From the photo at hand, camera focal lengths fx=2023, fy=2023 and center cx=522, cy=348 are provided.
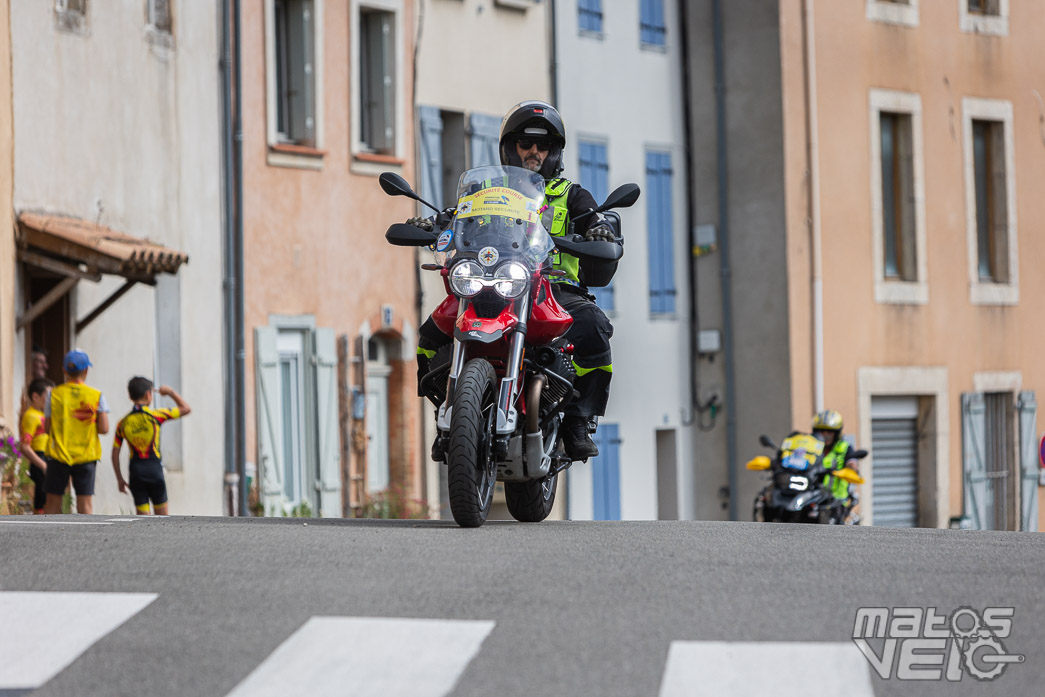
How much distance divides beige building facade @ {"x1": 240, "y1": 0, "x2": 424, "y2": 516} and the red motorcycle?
12.8 m

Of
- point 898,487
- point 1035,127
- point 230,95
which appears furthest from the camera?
point 1035,127

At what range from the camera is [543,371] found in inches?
390

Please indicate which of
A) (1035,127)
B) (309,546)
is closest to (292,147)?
(1035,127)

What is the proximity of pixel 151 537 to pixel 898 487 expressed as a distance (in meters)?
21.9

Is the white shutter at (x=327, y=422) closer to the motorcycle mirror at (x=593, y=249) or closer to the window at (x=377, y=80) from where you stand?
the window at (x=377, y=80)

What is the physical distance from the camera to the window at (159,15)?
2098 cm

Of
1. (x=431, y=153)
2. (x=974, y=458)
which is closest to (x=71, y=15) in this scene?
(x=431, y=153)

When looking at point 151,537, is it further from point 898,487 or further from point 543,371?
point 898,487

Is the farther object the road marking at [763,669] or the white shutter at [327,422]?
the white shutter at [327,422]

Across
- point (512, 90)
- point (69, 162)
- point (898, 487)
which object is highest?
point (512, 90)

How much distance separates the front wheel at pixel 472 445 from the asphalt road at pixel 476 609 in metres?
0.28

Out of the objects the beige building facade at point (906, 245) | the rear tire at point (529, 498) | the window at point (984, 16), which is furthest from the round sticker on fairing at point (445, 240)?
the window at point (984, 16)

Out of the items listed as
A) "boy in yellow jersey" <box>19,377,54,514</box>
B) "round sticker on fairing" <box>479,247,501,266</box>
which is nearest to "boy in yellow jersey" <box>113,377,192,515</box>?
"boy in yellow jersey" <box>19,377,54,514</box>

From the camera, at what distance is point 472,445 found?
901 centimetres
